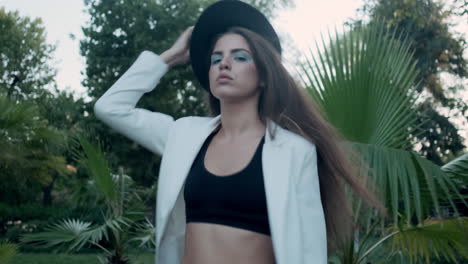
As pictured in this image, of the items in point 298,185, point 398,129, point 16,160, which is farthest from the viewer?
point 16,160

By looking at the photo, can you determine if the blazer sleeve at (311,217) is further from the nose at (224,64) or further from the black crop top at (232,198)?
the nose at (224,64)

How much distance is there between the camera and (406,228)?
3.06 metres

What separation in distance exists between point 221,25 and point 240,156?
0.55 m

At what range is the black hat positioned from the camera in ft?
6.97

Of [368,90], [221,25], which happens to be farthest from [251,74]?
[368,90]

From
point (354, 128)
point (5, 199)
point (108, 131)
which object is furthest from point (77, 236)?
point (5, 199)

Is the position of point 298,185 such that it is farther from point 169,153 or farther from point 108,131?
point 108,131

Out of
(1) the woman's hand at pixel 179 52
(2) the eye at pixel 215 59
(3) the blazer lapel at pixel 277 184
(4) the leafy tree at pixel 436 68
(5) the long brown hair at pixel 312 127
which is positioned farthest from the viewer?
(4) the leafy tree at pixel 436 68

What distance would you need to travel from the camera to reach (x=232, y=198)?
1.80 meters

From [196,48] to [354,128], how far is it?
3.69 ft

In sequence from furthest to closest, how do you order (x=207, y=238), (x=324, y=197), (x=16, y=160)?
(x=16, y=160) → (x=324, y=197) → (x=207, y=238)

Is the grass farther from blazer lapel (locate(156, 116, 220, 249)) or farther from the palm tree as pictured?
blazer lapel (locate(156, 116, 220, 249))

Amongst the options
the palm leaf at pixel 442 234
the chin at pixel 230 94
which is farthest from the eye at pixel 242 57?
the palm leaf at pixel 442 234

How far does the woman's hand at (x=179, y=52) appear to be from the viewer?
2.19m
